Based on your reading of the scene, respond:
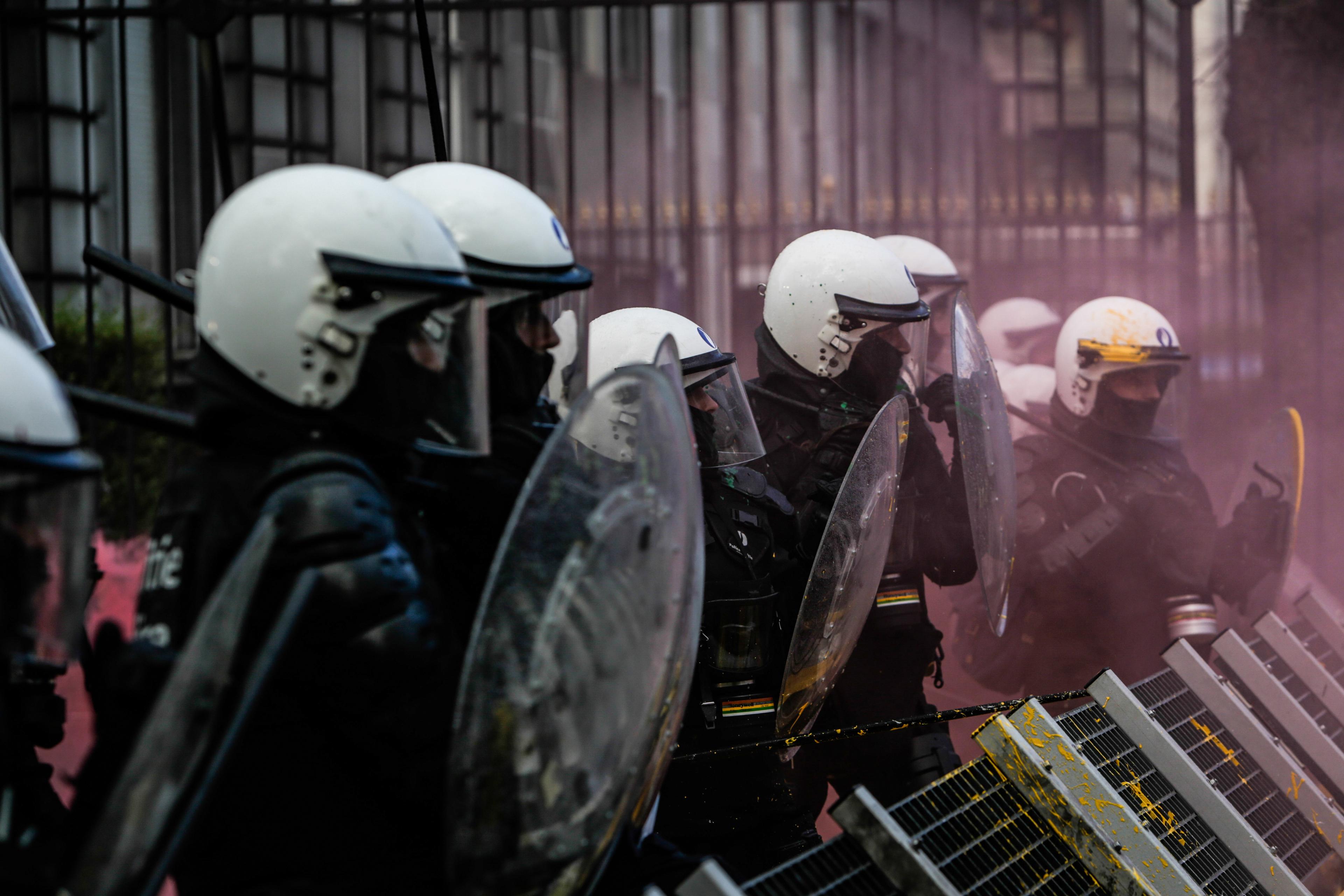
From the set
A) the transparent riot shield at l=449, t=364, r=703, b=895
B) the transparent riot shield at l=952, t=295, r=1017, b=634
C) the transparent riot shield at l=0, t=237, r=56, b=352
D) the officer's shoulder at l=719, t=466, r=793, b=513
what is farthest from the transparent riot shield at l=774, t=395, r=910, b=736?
the transparent riot shield at l=0, t=237, r=56, b=352

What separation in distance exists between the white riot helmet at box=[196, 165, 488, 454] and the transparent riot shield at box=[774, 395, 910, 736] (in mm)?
1196

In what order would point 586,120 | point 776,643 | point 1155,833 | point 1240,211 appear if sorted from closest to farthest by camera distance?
1. point 1155,833
2. point 776,643
3. point 1240,211
4. point 586,120

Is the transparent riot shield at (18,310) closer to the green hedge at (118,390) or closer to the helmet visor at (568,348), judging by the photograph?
the helmet visor at (568,348)

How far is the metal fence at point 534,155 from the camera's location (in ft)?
17.8

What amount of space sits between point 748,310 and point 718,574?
18.5 ft

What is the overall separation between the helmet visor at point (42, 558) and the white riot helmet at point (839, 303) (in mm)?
2273

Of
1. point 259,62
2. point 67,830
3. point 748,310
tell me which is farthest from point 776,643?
point 259,62

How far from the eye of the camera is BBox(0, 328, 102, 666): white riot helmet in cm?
138

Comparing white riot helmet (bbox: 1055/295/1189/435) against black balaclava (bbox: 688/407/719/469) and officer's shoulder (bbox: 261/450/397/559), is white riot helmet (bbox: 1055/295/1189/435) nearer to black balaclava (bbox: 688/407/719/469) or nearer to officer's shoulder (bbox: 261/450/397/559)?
black balaclava (bbox: 688/407/719/469)

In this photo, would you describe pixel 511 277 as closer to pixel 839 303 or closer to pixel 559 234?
pixel 559 234

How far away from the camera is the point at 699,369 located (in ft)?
9.73

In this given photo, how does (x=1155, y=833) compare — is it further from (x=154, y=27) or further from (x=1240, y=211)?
(x=154, y=27)

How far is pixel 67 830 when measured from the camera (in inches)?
52.7

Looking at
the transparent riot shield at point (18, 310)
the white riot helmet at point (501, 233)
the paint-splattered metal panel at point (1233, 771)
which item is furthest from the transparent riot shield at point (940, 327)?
the transparent riot shield at point (18, 310)
